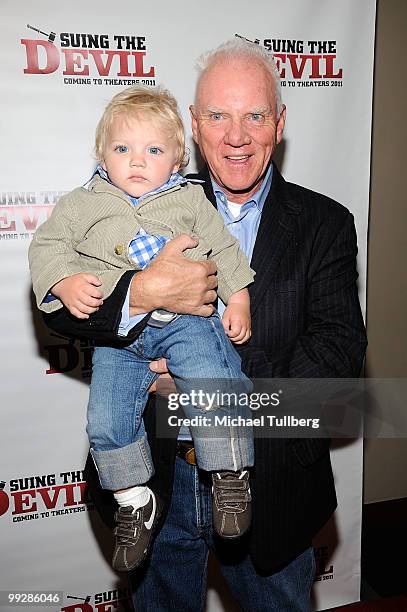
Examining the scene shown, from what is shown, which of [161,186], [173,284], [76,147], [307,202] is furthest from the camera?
[76,147]

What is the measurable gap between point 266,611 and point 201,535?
1.02 feet

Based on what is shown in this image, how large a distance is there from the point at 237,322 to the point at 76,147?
1.10 meters

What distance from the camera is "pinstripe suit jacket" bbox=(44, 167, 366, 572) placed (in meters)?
1.74

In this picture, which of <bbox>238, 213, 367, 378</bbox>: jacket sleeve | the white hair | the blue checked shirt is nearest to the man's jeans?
<bbox>238, 213, 367, 378</bbox>: jacket sleeve

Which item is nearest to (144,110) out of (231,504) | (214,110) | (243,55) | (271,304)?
(214,110)

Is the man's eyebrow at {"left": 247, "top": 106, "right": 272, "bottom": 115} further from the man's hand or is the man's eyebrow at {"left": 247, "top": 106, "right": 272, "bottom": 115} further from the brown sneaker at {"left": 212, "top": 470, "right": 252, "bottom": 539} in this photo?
the brown sneaker at {"left": 212, "top": 470, "right": 252, "bottom": 539}

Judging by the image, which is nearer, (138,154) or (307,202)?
(138,154)

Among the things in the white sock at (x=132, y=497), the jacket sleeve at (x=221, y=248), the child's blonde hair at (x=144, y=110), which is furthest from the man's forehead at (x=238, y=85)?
the white sock at (x=132, y=497)

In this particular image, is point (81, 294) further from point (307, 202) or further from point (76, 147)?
point (76, 147)

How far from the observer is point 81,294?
153 centimetres

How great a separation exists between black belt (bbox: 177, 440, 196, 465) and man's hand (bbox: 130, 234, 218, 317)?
1.34 feet

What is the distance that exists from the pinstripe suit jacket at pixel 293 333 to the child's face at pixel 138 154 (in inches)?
10.5

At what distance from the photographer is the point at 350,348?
1.74 meters

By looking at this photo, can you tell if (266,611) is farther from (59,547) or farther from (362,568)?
(362,568)
